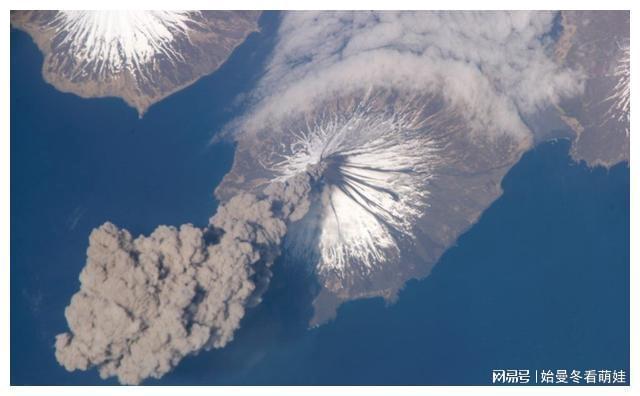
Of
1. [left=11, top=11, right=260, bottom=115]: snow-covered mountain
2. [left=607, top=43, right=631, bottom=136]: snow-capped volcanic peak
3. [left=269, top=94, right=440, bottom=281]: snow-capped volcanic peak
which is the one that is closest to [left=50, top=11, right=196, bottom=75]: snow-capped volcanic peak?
[left=11, top=11, right=260, bottom=115]: snow-covered mountain

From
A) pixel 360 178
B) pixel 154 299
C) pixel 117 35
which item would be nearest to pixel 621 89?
pixel 360 178

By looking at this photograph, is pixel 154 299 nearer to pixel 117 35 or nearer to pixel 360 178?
pixel 360 178

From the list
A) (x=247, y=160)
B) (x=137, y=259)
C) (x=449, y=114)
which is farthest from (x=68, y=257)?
(x=449, y=114)

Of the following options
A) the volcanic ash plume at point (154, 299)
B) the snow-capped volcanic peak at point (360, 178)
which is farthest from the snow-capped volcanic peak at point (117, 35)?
the volcanic ash plume at point (154, 299)

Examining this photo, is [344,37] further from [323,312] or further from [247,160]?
[323,312]

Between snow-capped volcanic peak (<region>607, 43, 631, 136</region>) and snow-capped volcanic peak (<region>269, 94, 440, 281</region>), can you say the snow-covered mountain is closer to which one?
snow-capped volcanic peak (<region>269, 94, 440, 281</region>)
